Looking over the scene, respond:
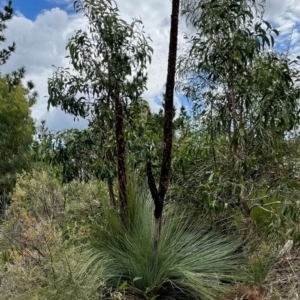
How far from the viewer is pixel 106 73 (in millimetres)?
3775

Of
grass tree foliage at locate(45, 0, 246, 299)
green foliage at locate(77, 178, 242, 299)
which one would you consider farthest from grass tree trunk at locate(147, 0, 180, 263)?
green foliage at locate(77, 178, 242, 299)

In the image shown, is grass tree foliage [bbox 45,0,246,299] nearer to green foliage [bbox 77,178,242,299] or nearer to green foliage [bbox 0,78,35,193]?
green foliage [bbox 77,178,242,299]

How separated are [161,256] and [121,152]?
1.06 metres

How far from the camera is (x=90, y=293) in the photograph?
264 cm

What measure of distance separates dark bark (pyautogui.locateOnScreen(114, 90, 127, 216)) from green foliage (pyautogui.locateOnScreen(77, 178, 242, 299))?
82 mm

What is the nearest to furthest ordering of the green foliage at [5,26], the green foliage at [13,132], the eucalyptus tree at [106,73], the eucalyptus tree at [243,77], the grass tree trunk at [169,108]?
the grass tree trunk at [169,108] < the eucalyptus tree at [243,77] < the eucalyptus tree at [106,73] < the green foliage at [5,26] < the green foliage at [13,132]

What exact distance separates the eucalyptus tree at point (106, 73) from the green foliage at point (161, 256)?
1.05 feet

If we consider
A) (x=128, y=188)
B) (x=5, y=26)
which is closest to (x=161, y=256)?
(x=128, y=188)

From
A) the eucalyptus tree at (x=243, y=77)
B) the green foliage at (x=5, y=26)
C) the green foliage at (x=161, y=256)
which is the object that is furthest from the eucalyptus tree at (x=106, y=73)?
the green foliage at (x=5, y=26)

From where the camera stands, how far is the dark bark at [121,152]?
3.72m

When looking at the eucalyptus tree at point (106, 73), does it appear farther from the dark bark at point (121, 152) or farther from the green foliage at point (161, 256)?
the green foliage at point (161, 256)

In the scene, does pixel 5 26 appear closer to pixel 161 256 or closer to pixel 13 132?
pixel 13 132

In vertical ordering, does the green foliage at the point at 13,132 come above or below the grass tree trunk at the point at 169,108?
above

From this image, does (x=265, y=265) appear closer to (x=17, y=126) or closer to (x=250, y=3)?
(x=250, y=3)
